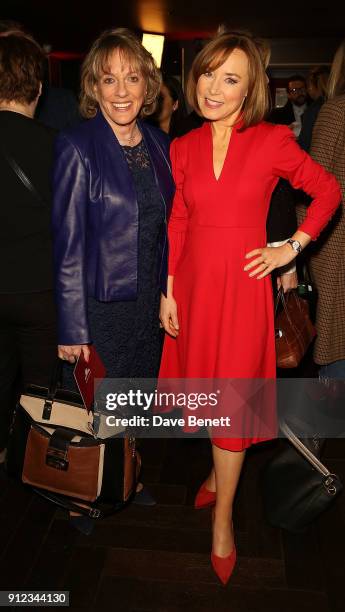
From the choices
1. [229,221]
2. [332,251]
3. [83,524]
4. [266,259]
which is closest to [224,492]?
[83,524]

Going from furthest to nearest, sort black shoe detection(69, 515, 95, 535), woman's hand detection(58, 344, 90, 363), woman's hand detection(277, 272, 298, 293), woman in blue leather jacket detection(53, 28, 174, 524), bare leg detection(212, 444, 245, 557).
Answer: black shoe detection(69, 515, 95, 535)
woman's hand detection(277, 272, 298, 293)
bare leg detection(212, 444, 245, 557)
woman's hand detection(58, 344, 90, 363)
woman in blue leather jacket detection(53, 28, 174, 524)

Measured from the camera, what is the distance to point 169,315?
221 centimetres

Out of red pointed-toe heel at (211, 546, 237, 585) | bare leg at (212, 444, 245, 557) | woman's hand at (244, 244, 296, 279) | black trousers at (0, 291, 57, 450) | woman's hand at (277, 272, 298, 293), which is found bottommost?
red pointed-toe heel at (211, 546, 237, 585)

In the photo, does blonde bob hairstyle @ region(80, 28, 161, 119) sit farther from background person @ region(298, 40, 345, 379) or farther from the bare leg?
the bare leg

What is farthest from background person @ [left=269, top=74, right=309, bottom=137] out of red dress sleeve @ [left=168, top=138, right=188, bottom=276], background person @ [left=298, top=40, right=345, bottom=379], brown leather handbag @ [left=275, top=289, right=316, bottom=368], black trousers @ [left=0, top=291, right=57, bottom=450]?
black trousers @ [left=0, top=291, right=57, bottom=450]

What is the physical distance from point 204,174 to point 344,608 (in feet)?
5.72

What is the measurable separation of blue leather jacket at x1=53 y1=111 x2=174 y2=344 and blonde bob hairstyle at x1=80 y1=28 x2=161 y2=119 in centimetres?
8

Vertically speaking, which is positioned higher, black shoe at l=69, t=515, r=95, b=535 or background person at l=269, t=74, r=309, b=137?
background person at l=269, t=74, r=309, b=137

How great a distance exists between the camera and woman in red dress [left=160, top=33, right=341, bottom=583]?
1.85m

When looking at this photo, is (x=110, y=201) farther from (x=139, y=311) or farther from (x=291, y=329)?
(x=291, y=329)

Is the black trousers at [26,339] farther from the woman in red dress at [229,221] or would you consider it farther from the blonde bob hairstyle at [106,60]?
the blonde bob hairstyle at [106,60]

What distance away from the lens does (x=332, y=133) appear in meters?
2.35

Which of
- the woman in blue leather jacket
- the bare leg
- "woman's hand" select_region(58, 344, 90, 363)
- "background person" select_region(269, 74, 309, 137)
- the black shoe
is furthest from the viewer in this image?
"background person" select_region(269, 74, 309, 137)

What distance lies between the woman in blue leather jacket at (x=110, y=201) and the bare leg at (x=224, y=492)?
0.66 m
